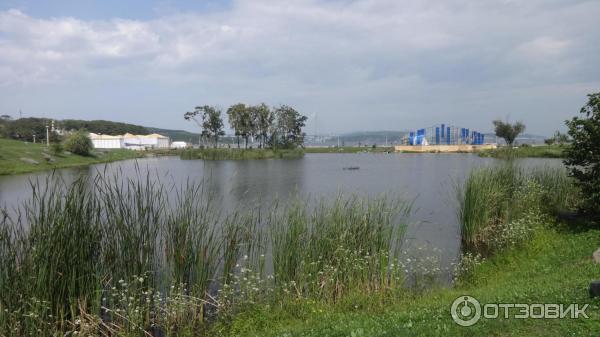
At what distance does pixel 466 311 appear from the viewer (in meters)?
5.23

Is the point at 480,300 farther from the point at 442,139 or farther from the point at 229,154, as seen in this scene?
the point at 442,139

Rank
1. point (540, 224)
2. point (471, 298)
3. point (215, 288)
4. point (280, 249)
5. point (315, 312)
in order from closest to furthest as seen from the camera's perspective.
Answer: point (471, 298) → point (315, 312) → point (280, 249) → point (215, 288) → point (540, 224)

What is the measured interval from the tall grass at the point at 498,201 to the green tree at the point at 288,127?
69.1 m

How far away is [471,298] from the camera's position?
18.8 ft

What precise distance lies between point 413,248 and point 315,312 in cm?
534

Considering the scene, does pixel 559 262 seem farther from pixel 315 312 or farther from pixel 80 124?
pixel 80 124

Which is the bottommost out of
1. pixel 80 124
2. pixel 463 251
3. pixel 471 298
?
pixel 463 251

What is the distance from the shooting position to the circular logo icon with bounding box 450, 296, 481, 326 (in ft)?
16.1

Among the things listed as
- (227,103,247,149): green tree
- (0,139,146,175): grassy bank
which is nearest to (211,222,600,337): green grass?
(0,139,146,175): grassy bank

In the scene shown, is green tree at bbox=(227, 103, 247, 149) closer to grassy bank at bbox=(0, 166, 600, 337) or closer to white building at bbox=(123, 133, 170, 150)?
white building at bbox=(123, 133, 170, 150)

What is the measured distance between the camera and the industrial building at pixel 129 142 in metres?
94.9

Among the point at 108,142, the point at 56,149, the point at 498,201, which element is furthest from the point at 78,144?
the point at 498,201

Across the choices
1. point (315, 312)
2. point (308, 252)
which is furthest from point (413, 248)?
point (315, 312)

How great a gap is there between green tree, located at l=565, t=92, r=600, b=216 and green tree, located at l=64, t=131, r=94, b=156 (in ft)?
184
